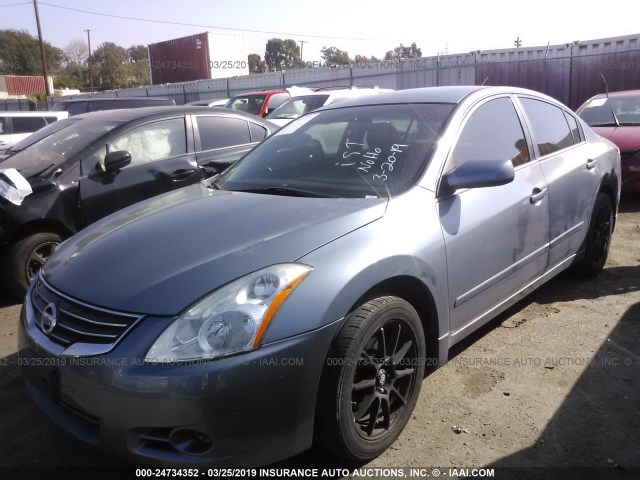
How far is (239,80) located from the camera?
24.1m

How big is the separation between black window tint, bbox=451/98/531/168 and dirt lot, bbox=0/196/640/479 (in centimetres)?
121

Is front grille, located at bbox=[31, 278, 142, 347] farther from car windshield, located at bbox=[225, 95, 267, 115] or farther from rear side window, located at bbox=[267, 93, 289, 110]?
car windshield, located at bbox=[225, 95, 267, 115]

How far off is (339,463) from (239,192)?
1.52 m

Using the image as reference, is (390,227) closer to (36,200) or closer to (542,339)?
(542,339)

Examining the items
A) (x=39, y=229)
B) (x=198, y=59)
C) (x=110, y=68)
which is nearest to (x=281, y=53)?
(x=110, y=68)

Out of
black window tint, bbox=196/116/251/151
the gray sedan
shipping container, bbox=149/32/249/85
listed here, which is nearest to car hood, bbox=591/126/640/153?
the gray sedan

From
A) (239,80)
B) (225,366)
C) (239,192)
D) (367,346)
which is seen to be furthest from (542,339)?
(239,80)

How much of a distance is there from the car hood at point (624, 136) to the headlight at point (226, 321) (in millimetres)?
6440

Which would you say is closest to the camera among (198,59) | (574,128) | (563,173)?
(563,173)

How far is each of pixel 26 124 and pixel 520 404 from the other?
11300 millimetres

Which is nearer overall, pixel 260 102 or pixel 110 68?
→ pixel 260 102

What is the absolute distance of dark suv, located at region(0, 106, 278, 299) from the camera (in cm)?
435

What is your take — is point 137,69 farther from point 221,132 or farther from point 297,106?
point 221,132

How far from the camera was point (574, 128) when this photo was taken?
4.29 meters
